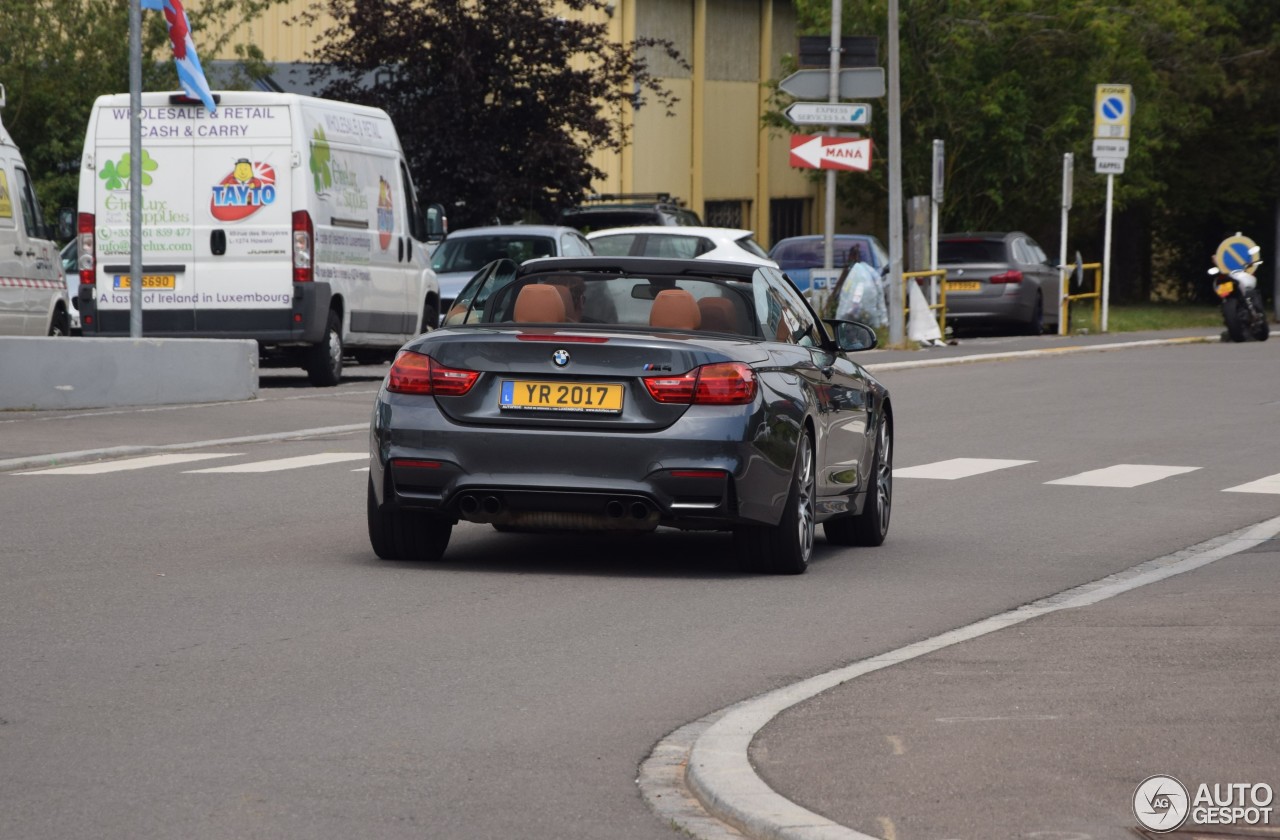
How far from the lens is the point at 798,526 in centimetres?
1031

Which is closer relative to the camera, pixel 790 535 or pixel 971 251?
pixel 790 535

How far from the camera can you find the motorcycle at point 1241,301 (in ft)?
113

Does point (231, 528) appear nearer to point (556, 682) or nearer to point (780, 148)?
point (556, 682)

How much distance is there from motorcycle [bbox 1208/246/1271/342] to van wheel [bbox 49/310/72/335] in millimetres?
17674

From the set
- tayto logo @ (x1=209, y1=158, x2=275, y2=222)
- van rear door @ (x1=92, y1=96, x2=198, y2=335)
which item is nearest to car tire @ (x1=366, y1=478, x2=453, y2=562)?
tayto logo @ (x1=209, y1=158, x2=275, y2=222)

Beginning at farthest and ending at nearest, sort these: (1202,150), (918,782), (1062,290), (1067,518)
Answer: (1202,150), (1062,290), (1067,518), (918,782)

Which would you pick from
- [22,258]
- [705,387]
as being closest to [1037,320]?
[22,258]

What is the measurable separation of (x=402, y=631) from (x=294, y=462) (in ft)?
24.3

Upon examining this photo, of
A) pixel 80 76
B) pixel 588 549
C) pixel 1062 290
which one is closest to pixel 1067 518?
pixel 588 549

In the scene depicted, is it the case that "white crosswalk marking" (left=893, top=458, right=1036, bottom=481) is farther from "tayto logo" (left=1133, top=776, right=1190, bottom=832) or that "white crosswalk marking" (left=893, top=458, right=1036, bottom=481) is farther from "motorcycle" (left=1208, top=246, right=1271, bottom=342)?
"motorcycle" (left=1208, top=246, right=1271, bottom=342)

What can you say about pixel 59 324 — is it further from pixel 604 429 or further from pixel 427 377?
pixel 604 429

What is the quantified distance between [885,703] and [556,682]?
3.70 feet

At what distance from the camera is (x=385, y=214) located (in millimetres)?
24359

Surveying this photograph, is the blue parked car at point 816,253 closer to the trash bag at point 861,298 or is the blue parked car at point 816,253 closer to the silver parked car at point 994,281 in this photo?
the silver parked car at point 994,281
